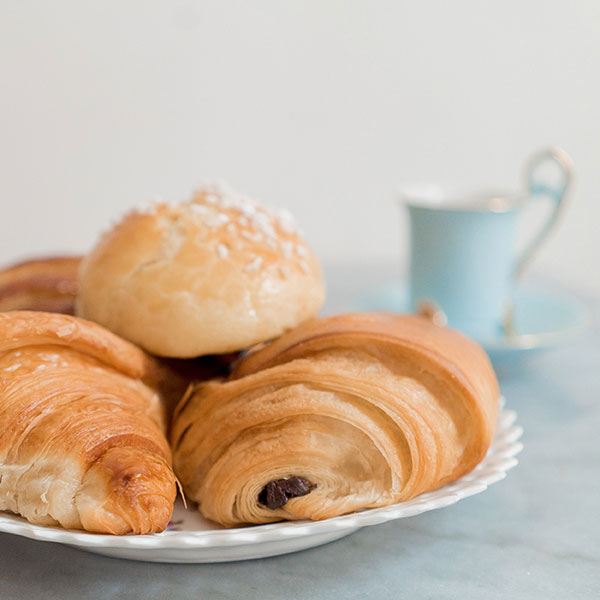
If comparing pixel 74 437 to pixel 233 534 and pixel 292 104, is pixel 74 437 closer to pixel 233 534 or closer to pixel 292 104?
pixel 233 534

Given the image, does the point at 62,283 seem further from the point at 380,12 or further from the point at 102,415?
the point at 380,12

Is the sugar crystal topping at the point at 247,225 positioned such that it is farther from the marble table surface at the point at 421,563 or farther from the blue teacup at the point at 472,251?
the blue teacup at the point at 472,251

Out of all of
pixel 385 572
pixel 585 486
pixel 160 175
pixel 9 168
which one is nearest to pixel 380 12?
pixel 160 175

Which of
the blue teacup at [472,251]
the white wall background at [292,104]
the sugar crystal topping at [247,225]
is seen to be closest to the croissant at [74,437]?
the sugar crystal topping at [247,225]

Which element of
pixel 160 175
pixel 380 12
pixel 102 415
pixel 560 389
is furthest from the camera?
pixel 160 175

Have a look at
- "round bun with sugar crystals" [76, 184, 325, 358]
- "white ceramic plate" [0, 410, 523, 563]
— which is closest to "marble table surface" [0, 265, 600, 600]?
"white ceramic plate" [0, 410, 523, 563]
